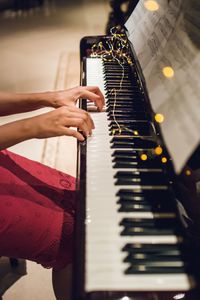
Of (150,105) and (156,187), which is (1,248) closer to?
(156,187)

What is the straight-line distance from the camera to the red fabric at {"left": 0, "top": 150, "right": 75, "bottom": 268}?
1237 mm

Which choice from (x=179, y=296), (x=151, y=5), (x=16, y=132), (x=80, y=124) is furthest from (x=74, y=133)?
(x=151, y=5)

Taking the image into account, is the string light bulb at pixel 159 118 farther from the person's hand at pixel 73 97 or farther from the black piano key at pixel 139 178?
the person's hand at pixel 73 97

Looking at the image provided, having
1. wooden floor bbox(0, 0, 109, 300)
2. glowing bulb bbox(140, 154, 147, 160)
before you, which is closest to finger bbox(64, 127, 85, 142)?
glowing bulb bbox(140, 154, 147, 160)

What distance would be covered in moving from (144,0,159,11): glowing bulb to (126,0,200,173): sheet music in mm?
26

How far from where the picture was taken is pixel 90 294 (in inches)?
29.7

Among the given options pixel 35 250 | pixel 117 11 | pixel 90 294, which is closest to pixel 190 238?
pixel 90 294

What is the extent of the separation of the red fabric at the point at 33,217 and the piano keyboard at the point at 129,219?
0.98 feet

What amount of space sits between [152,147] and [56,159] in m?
1.85

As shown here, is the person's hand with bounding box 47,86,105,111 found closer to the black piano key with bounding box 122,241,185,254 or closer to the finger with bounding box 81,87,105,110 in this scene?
the finger with bounding box 81,87,105,110

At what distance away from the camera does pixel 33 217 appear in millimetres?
1253

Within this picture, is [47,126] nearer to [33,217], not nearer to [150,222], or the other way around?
[33,217]

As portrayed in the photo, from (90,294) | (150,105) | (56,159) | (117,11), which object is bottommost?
(90,294)

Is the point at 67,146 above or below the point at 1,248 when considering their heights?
above
